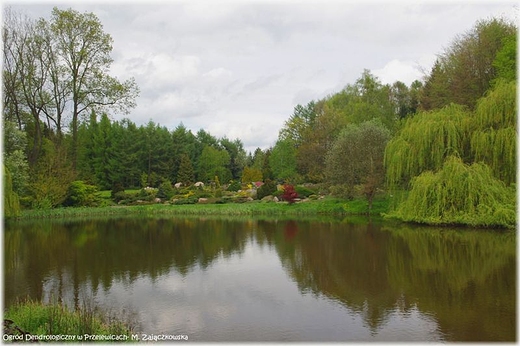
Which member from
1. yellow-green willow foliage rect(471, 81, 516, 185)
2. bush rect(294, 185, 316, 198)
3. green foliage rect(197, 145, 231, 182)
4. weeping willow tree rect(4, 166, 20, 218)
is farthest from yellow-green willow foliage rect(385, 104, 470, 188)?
green foliage rect(197, 145, 231, 182)

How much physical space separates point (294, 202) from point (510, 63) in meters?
15.4

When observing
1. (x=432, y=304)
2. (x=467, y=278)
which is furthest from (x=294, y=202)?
(x=432, y=304)

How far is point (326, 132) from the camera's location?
37875mm

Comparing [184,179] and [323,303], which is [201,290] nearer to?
[323,303]

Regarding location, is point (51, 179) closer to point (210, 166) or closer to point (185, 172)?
point (185, 172)

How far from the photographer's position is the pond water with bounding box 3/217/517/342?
7711mm

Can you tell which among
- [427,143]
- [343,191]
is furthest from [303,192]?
[427,143]

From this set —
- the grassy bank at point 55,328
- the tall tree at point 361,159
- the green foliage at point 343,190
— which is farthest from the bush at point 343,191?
the grassy bank at point 55,328

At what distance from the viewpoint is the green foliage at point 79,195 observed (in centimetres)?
3072

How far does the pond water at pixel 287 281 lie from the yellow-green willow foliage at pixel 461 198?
0.66 metres

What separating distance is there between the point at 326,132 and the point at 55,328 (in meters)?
32.9

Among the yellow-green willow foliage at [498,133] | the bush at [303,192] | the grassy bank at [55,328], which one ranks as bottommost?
the grassy bank at [55,328]

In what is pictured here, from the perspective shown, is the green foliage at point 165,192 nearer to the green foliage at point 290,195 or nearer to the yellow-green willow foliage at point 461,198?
the green foliage at point 290,195

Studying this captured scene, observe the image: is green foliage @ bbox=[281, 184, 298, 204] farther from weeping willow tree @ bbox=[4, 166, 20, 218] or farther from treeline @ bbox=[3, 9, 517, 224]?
weeping willow tree @ bbox=[4, 166, 20, 218]
